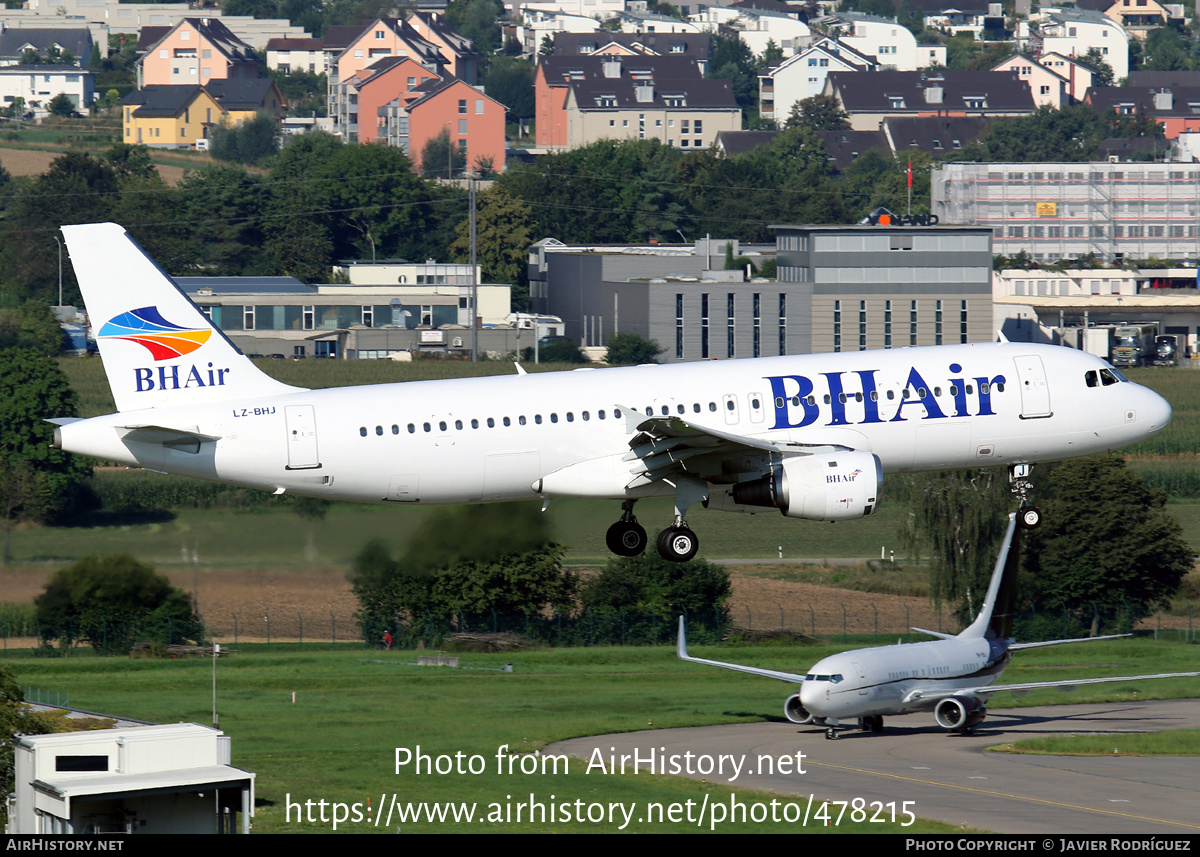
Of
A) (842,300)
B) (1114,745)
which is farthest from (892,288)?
(1114,745)

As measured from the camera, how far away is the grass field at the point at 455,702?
224 feet

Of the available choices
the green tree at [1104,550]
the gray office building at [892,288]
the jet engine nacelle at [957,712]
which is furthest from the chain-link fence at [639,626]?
the gray office building at [892,288]

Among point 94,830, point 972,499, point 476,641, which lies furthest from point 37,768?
point 972,499

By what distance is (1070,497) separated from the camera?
107 meters

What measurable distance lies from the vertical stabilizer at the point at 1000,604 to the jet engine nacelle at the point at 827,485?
1262 inches

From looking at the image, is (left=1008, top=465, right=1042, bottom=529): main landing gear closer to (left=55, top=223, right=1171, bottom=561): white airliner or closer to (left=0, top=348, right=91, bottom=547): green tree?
(left=55, top=223, right=1171, bottom=561): white airliner

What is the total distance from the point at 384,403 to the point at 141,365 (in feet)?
23.6

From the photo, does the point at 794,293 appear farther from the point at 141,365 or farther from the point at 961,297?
the point at 141,365

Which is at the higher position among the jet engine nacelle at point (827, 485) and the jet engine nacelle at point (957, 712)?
the jet engine nacelle at point (827, 485)

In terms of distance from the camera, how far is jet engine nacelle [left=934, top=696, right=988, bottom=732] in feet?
258

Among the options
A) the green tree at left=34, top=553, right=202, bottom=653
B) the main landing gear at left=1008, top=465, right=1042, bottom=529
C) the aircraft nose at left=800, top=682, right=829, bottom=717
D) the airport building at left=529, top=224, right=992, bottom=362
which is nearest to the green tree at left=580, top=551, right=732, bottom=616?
the green tree at left=34, top=553, right=202, bottom=653

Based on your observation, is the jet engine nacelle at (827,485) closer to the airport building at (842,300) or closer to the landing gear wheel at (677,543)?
the landing gear wheel at (677,543)

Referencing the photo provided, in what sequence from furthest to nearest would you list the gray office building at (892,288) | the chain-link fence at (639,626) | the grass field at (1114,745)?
the gray office building at (892,288)
the chain-link fence at (639,626)
the grass field at (1114,745)

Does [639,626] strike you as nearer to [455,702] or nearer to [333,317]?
[455,702]
